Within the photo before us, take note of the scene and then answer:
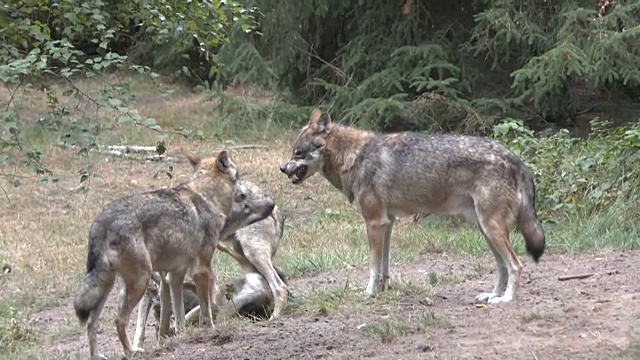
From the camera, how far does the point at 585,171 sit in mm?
12812

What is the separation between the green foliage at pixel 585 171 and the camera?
39.7 ft

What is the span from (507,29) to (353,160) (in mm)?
8190

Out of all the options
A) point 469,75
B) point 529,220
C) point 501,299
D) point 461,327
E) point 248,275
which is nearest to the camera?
point 461,327

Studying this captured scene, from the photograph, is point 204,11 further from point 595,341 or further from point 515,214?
point 595,341

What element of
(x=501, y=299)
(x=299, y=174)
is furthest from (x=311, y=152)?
(x=501, y=299)

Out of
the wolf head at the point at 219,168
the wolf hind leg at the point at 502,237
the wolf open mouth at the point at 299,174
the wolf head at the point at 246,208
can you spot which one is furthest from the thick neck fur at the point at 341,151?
the wolf hind leg at the point at 502,237

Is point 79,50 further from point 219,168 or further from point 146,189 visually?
point 146,189

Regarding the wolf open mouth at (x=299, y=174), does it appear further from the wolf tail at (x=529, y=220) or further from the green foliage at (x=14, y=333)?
the green foliage at (x=14, y=333)

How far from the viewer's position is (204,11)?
7.76 metres

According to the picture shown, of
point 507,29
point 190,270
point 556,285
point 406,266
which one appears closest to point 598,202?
point 406,266

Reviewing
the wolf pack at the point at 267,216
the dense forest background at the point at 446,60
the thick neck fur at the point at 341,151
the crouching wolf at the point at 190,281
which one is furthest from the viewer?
the dense forest background at the point at 446,60

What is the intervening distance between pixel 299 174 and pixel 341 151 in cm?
47

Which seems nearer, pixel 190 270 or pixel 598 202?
pixel 190 270

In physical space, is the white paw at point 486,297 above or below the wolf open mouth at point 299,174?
below
